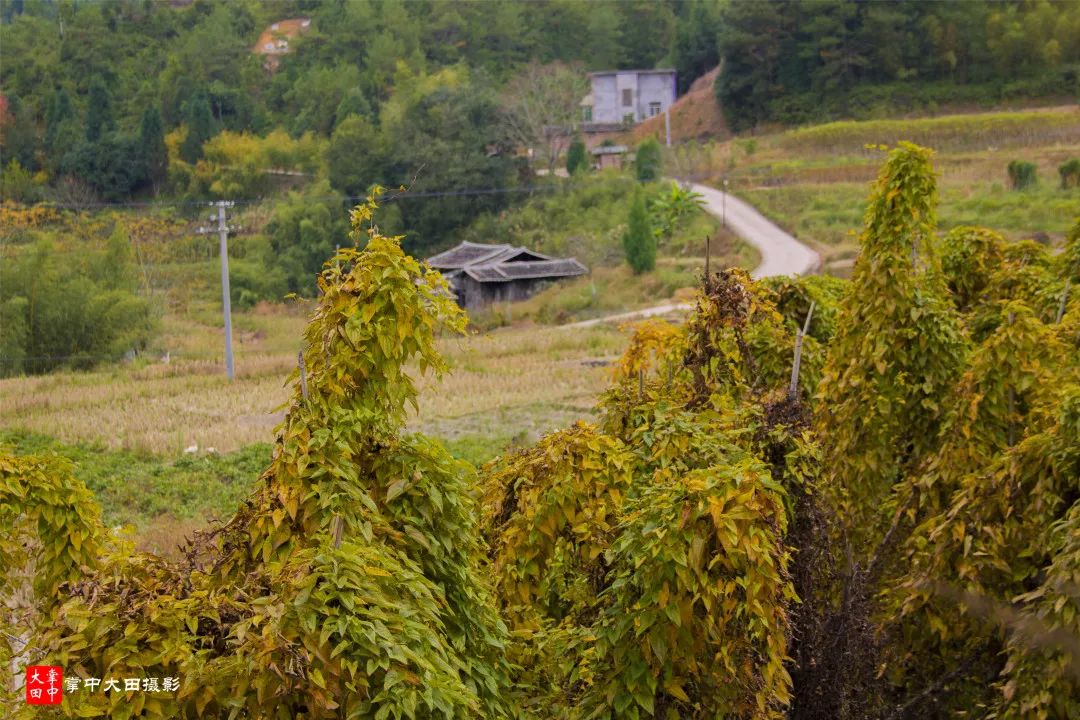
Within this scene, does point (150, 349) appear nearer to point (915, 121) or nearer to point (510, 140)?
point (510, 140)

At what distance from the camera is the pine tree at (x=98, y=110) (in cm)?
5075

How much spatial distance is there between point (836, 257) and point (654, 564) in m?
27.7

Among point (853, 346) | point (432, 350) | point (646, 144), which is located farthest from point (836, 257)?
point (432, 350)

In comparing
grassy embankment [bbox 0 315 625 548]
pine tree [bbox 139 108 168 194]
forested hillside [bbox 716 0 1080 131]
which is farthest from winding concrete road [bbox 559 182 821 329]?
pine tree [bbox 139 108 168 194]

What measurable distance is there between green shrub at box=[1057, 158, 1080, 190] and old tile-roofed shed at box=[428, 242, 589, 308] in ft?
42.1

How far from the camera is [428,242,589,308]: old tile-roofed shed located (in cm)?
3316

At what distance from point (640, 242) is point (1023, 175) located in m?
10.3

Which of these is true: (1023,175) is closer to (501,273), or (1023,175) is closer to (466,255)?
(501,273)

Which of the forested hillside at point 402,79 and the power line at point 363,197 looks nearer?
the power line at point 363,197

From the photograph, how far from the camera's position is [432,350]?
4.33m

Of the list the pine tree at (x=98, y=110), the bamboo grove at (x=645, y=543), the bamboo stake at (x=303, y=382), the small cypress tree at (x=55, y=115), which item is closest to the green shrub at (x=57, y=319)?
the bamboo grove at (x=645, y=543)

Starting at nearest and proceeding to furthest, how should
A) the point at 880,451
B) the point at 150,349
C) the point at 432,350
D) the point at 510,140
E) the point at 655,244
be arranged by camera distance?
the point at 432,350 → the point at 880,451 → the point at 150,349 → the point at 655,244 → the point at 510,140

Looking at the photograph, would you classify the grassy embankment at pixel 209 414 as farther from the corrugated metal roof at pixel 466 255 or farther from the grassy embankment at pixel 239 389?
the corrugated metal roof at pixel 466 255
